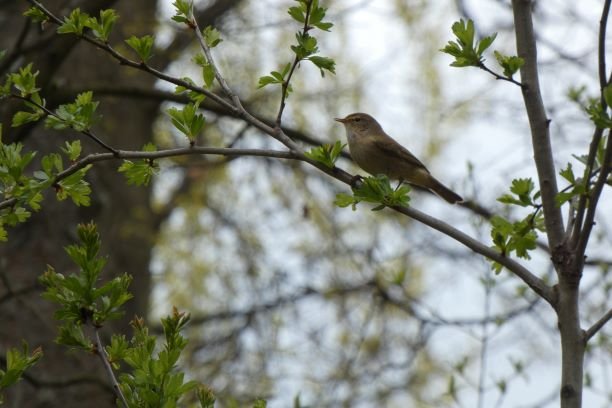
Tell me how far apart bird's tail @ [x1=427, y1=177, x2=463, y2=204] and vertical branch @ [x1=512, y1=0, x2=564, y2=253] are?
233cm

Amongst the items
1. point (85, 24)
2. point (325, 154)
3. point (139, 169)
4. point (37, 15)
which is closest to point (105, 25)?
point (85, 24)

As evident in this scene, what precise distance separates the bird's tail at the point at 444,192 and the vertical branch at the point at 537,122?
233cm

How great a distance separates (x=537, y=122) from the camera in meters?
2.67

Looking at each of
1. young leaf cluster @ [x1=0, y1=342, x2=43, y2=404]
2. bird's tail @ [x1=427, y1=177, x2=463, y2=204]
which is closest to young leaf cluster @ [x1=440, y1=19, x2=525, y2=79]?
young leaf cluster @ [x1=0, y1=342, x2=43, y2=404]

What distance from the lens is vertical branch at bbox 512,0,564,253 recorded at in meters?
2.59

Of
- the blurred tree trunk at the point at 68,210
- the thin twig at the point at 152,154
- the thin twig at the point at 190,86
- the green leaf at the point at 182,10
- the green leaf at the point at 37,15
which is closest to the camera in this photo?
the thin twig at the point at 152,154

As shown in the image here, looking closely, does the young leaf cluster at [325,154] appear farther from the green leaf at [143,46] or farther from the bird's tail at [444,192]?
the bird's tail at [444,192]

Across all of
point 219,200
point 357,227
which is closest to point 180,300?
point 219,200

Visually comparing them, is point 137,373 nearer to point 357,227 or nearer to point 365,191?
point 365,191

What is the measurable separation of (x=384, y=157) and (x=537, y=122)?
209 centimetres

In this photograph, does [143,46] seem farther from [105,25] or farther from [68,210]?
[68,210]

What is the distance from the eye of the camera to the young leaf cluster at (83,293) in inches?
92.2

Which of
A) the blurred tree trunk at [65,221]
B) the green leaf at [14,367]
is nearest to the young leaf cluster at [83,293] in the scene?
the green leaf at [14,367]

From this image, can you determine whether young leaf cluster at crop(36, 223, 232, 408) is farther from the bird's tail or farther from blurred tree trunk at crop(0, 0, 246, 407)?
the bird's tail
